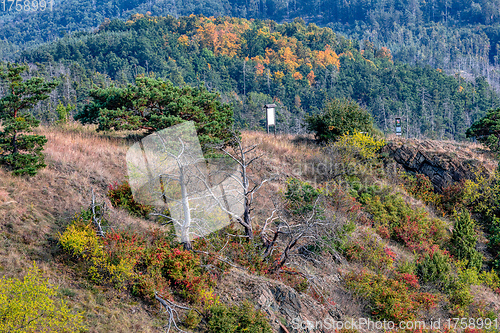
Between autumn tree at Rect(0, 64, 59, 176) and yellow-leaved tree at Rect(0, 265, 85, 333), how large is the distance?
13.3ft

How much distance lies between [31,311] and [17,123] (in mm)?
5453

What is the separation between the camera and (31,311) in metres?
5.95

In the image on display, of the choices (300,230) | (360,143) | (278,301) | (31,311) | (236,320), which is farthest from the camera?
(360,143)

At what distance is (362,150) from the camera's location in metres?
17.2

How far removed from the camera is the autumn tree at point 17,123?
971 centimetres

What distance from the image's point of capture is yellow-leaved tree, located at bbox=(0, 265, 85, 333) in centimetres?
577

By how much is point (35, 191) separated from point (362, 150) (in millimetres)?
12755

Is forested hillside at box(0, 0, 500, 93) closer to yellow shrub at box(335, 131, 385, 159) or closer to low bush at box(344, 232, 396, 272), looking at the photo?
yellow shrub at box(335, 131, 385, 159)

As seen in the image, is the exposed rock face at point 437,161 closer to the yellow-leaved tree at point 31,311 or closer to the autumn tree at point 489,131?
the autumn tree at point 489,131

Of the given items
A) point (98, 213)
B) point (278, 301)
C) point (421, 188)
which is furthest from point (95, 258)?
point (421, 188)

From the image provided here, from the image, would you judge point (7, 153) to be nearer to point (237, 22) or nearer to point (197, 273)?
point (197, 273)

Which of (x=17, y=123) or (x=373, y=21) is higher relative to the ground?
(x=373, y=21)

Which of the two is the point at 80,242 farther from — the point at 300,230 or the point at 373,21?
the point at 373,21

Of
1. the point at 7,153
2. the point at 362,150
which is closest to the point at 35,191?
the point at 7,153
